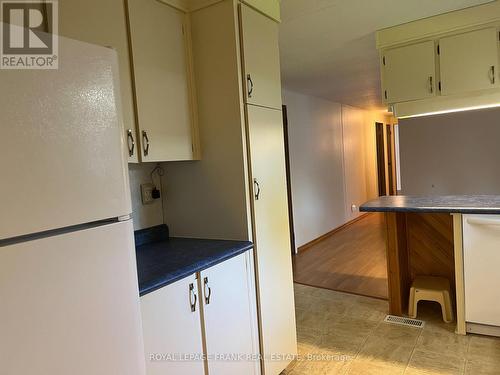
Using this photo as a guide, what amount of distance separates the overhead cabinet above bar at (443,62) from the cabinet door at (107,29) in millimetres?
2083

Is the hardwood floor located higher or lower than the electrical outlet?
lower

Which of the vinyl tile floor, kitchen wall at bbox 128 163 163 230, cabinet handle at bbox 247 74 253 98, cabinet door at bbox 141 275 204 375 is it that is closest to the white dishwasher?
the vinyl tile floor

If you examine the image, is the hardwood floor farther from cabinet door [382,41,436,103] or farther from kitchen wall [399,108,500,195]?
cabinet door [382,41,436,103]

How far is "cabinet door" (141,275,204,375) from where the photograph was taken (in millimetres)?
1371

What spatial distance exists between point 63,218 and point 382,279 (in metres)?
3.41

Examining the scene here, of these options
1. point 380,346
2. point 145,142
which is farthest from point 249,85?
point 380,346

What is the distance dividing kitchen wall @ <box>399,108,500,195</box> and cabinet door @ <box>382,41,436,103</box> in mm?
2295

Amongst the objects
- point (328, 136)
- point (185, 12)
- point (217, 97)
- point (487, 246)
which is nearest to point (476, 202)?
point (487, 246)

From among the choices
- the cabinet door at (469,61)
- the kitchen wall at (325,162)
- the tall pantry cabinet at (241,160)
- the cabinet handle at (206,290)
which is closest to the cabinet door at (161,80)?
the tall pantry cabinet at (241,160)

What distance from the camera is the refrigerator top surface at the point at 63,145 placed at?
0.87m

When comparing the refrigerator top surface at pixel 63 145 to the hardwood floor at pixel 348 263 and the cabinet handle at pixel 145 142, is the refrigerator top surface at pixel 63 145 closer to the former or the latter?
the cabinet handle at pixel 145 142

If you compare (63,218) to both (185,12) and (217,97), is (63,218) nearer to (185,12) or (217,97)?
(217,97)

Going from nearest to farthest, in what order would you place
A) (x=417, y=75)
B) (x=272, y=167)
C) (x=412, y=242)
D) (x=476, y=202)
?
1. (x=272, y=167)
2. (x=476, y=202)
3. (x=417, y=75)
4. (x=412, y=242)

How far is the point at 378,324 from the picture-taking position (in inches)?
109
